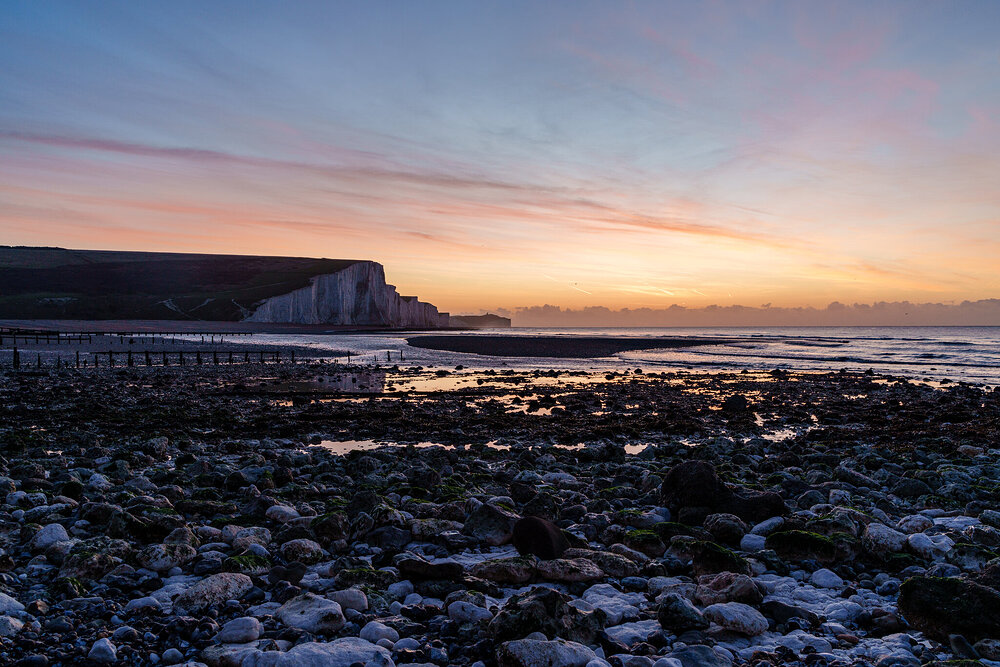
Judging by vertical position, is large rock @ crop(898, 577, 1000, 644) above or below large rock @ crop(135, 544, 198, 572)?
above

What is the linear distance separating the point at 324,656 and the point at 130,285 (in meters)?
195

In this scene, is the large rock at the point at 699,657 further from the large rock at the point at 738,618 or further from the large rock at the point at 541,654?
the large rock at the point at 541,654

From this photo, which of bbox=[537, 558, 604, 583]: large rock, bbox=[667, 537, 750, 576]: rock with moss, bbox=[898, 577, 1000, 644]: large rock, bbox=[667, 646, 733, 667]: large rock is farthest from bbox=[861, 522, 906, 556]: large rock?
bbox=[667, 646, 733, 667]: large rock

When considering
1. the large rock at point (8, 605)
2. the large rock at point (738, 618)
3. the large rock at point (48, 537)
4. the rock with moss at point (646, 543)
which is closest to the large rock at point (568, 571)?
the rock with moss at point (646, 543)

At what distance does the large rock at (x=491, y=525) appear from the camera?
651 centimetres

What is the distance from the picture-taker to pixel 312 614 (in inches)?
180

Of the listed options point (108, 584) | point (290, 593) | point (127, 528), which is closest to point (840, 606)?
point (290, 593)

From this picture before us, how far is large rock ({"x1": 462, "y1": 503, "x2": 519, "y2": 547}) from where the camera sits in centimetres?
651

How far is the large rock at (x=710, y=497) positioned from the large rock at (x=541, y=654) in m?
4.02

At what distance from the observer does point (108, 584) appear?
5062mm

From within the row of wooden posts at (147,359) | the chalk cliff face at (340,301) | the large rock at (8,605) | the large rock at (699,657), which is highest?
the chalk cliff face at (340,301)

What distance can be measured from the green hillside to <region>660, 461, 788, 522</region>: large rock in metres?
152

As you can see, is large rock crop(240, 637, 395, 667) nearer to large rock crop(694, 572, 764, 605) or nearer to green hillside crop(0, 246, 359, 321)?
large rock crop(694, 572, 764, 605)

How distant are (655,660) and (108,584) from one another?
4.53 metres
